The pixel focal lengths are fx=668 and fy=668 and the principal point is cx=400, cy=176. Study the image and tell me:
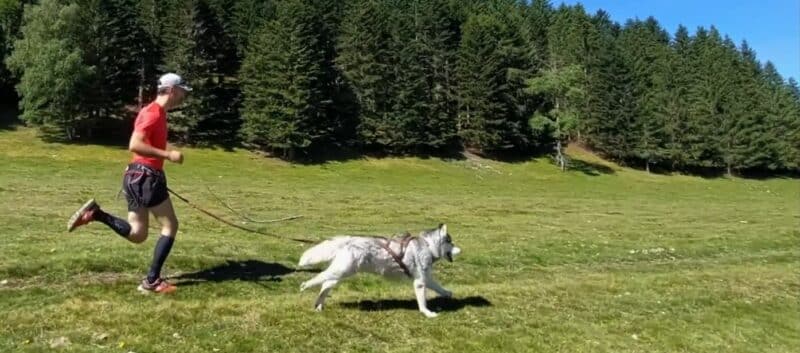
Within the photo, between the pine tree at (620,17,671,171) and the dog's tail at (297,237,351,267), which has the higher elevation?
the pine tree at (620,17,671,171)

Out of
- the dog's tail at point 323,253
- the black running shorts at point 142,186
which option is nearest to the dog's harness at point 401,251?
the dog's tail at point 323,253

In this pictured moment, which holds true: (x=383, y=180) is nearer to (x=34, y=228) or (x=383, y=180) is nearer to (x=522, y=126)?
(x=522, y=126)

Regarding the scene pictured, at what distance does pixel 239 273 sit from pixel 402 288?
3.28 m

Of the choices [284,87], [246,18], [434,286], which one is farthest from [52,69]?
[434,286]

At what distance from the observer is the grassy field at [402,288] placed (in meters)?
9.55

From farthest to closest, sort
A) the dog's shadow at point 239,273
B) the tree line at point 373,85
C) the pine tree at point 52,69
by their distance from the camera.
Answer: the tree line at point 373,85 → the pine tree at point 52,69 → the dog's shadow at point 239,273

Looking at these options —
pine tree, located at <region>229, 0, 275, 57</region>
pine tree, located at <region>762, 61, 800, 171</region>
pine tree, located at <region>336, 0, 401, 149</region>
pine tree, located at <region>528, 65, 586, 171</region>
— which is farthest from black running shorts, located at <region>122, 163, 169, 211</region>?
pine tree, located at <region>762, 61, 800, 171</region>

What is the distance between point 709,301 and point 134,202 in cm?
1238

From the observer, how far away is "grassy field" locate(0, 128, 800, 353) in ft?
31.3

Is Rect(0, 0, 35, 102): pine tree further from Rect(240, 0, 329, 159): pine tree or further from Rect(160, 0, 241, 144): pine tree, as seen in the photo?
Rect(240, 0, 329, 159): pine tree

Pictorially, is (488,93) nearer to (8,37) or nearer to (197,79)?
(197,79)

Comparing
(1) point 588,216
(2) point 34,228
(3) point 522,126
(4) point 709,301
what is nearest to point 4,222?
(2) point 34,228

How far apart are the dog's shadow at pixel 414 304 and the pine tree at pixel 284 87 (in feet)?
214

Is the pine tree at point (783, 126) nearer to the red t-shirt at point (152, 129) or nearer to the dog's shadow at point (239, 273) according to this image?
the dog's shadow at point (239, 273)
